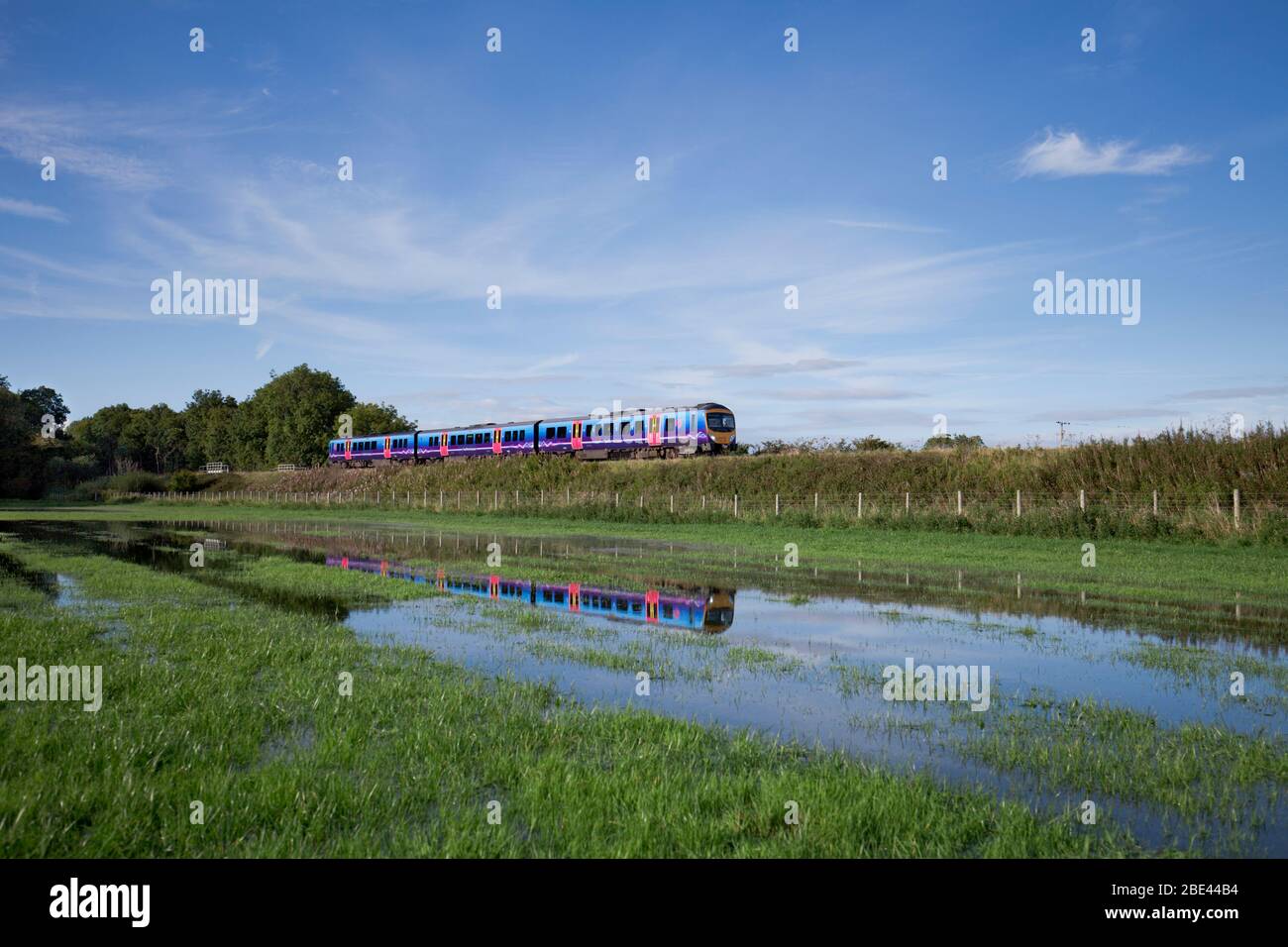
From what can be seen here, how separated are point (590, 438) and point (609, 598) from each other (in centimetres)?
4585

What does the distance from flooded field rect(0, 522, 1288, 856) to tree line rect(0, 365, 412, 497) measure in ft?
282

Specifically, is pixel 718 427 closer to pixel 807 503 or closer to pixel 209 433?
pixel 807 503

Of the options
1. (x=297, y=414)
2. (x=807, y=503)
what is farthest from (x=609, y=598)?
(x=297, y=414)

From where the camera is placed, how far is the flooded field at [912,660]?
702cm

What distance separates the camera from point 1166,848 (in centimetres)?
547

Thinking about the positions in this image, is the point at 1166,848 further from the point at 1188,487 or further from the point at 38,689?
the point at 1188,487

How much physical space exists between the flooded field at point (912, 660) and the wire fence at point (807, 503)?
12811 millimetres

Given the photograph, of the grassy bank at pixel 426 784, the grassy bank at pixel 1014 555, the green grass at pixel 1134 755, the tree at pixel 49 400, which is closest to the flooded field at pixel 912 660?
the green grass at pixel 1134 755

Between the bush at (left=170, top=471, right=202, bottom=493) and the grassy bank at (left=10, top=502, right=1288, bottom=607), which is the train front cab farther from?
the bush at (left=170, top=471, right=202, bottom=493)

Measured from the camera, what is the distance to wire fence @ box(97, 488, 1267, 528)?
31.7 metres

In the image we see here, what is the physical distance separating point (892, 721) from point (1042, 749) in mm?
1526

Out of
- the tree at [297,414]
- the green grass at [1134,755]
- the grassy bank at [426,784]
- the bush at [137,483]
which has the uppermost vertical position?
the tree at [297,414]

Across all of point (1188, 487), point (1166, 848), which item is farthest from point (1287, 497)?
point (1166, 848)

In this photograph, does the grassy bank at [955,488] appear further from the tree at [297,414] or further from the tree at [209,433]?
the tree at [209,433]
